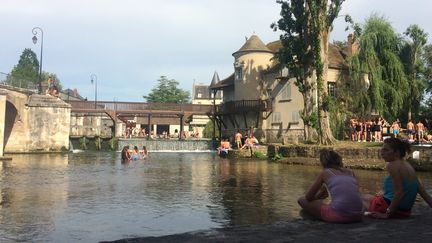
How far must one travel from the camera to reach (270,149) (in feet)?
97.7

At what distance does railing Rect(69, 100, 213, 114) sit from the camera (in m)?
57.2

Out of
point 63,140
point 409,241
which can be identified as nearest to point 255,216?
point 409,241

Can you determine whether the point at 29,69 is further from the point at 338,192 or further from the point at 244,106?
the point at 338,192

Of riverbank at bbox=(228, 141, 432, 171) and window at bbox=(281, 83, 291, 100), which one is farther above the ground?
window at bbox=(281, 83, 291, 100)

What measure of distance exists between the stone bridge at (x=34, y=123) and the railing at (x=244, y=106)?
17829 mm

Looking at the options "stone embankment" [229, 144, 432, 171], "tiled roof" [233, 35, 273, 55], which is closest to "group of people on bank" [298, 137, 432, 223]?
"stone embankment" [229, 144, 432, 171]

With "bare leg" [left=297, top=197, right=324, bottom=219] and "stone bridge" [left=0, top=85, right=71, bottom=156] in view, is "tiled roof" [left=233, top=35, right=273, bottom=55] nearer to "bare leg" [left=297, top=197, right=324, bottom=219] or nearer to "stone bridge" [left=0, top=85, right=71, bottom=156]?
"stone bridge" [left=0, top=85, right=71, bottom=156]

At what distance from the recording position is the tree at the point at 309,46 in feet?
88.4

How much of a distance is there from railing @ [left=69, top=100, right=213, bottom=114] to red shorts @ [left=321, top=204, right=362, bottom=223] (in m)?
52.3

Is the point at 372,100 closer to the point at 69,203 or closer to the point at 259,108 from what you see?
the point at 259,108

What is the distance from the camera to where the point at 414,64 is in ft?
128

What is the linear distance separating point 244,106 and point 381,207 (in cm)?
4089

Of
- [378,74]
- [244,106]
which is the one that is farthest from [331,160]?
[244,106]

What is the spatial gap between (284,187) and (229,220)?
5.59 meters
